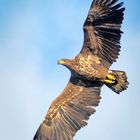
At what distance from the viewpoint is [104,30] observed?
23.0 metres

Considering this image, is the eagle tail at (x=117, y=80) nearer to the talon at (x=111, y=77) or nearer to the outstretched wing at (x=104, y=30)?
the talon at (x=111, y=77)

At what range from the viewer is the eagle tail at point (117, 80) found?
75.0ft

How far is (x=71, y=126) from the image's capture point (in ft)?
78.9

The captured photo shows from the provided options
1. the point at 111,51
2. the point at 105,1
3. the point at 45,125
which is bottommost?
the point at 45,125

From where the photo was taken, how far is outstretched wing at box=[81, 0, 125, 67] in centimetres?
2264

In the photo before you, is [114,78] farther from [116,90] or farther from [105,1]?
[105,1]

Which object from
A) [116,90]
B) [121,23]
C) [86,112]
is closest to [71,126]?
[86,112]

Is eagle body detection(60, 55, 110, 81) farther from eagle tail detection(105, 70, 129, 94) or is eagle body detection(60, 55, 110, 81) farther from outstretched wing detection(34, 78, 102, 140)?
outstretched wing detection(34, 78, 102, 140)

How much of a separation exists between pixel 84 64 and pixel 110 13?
6.35 ft

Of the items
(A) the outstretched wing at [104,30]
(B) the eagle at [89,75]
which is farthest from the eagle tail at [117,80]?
(A) the outstretched wing at [104,30]

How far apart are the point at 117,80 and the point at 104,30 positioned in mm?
1733

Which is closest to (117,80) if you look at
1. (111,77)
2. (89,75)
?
(111,77)

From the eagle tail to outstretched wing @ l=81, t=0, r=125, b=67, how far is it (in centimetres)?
50

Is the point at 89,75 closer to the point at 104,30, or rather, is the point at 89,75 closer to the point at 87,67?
the point at 87,67
